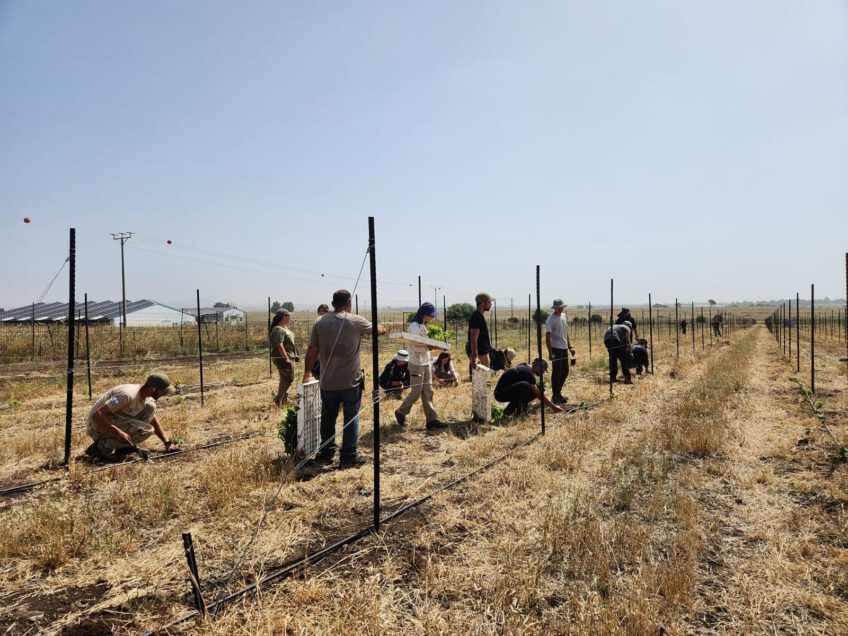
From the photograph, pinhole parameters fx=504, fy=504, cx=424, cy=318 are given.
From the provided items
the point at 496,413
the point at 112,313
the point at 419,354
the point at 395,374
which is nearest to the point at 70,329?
the point at 419,354

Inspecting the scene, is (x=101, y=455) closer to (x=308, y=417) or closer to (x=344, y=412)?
(x=308, y=417)

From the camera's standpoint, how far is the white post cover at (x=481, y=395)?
6891mm

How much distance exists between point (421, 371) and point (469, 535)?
3090mm

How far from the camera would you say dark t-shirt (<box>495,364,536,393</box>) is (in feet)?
24.1

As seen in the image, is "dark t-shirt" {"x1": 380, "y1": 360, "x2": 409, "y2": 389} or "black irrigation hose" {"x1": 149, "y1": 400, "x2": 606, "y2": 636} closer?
"black irrigation hose" {"x1": 149, "y1": 400, "x2": 606, "y2": 636}

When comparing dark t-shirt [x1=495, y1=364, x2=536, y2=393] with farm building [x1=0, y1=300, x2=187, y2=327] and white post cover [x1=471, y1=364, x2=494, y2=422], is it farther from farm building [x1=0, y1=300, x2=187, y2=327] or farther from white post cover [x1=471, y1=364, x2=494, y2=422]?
farm building [x1=0, y1=300, x2=187, y2=327]

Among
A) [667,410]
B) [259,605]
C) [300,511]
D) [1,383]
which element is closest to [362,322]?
[300,511]

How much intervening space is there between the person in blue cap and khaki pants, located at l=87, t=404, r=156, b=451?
3.06m

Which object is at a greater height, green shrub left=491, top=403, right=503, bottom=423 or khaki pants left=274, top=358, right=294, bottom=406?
khaki pants left=274, top=358, right=294, bottom=406

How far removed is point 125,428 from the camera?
567cm

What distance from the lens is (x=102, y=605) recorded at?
2834 millimetres

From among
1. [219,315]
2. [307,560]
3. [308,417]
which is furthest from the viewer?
[219,315]

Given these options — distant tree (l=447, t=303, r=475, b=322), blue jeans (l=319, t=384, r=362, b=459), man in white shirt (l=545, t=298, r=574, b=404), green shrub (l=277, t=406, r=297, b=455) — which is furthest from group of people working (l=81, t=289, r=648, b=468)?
distant tree (l=447, t=303, r=475, b=322)

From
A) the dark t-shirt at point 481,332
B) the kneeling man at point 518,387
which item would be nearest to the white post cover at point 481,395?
the kneeling man at point 518,387
